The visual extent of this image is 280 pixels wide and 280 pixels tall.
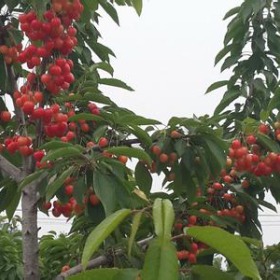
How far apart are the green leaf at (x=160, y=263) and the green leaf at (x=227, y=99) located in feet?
8.67

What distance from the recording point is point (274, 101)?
234cm

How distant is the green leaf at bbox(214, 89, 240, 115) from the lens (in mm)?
3436

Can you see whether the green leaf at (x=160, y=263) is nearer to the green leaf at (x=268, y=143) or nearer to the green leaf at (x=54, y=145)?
the green leaf at (x=54, y=145)

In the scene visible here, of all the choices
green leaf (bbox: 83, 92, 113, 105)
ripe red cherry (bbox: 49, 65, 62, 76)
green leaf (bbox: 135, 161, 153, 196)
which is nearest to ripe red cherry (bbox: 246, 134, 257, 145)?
green leaf (bbox: 135, 161, 153, 196)

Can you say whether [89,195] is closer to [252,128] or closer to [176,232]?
[176,232]

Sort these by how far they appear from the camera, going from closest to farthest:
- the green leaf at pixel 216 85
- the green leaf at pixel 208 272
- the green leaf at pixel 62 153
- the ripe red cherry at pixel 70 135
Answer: the green leaf at pixel 208 272 < the green leaf at pixel 62 153 < the ripe red cherry at pixel 70 135 < the green leaf at pixel 216 85

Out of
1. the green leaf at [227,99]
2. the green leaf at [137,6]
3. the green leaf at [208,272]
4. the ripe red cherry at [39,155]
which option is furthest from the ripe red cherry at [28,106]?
the green leaf at [227,99]

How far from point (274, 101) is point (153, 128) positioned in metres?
0.51

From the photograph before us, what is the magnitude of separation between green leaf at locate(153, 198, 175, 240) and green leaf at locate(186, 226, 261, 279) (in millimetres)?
41

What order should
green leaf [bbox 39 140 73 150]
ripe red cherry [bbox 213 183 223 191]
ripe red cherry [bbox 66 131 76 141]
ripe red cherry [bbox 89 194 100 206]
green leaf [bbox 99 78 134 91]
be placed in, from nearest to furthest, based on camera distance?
green leaf [bbox 39 140 73 150], ripe red cherry [bbox 89 194 100 206], ripe red cherry [bbox 66 131 76 141], green leaf [bbox 99 78 134 91], ripe red cherry [bbox 213 183 223 191]

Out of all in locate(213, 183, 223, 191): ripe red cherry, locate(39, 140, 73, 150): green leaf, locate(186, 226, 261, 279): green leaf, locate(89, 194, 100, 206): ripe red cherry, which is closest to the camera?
locate(186, 226, 261, 279): green leaf

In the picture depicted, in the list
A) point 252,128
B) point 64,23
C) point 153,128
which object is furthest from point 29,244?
point 252,128

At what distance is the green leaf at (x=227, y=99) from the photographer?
3436mm

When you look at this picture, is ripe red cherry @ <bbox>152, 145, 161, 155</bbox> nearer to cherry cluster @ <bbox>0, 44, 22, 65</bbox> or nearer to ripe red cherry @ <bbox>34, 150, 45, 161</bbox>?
ripe red cherry @ <bbox>34, 150, 45, 161</bbox>
